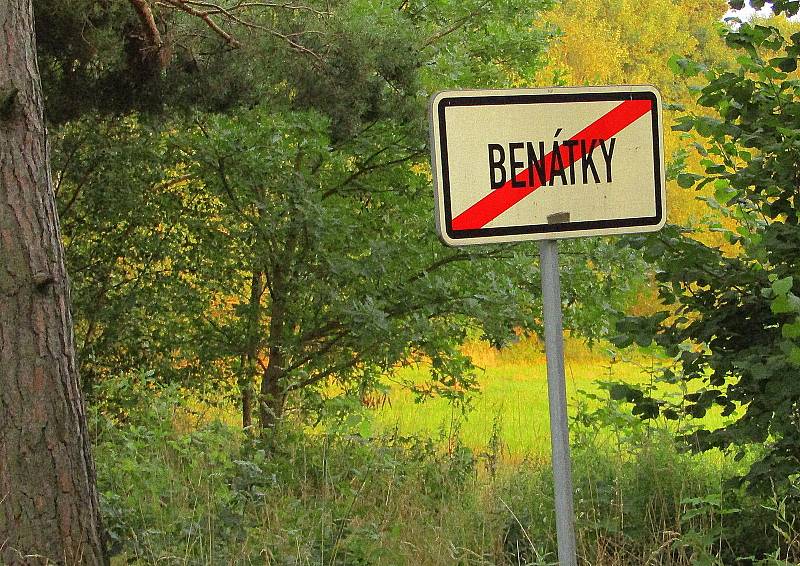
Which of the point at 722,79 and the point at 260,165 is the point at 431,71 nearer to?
the point at 260,165

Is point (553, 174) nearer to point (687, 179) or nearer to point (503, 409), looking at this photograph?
point (687, 179)

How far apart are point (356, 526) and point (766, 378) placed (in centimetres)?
219

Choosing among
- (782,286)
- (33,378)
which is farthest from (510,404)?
(782,286)

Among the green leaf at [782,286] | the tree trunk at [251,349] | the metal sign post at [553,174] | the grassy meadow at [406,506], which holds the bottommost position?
the grassy meadow at [406,506]

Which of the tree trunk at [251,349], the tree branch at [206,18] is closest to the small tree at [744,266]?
the tree branch at [206,18]

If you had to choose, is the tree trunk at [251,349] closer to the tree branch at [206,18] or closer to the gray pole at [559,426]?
the tree branch at [206,18]

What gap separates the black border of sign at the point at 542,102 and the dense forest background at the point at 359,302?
469mm

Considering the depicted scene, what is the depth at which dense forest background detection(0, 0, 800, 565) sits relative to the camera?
4164 mm

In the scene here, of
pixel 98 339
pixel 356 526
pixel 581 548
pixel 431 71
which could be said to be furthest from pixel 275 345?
pixel 581 548

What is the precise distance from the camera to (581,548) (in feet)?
15.7

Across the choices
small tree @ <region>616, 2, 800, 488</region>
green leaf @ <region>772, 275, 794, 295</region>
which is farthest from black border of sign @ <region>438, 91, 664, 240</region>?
small tree @ <region>616, 2, 800, 488</region>

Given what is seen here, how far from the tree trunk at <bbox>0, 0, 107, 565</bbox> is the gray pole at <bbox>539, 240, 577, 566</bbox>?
9.92ft

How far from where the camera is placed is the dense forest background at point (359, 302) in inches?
164

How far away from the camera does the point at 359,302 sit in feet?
29.4
